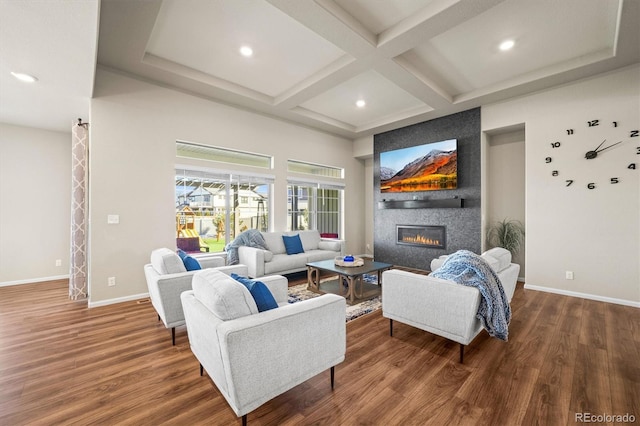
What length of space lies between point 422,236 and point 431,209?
2.00 ft

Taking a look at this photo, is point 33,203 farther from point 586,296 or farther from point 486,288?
point 586,296

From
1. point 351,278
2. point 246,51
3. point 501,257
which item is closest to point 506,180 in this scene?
point 501,257

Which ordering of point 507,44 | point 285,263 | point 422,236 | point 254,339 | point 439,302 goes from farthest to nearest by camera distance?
point 422,236 → point 285,263 → point 507,44 → point 439,302 → point 254,339

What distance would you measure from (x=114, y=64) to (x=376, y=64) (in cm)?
336

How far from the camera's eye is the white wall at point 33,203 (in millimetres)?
4590

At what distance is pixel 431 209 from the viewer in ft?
18.6

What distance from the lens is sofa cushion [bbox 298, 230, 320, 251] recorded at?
5.46 m

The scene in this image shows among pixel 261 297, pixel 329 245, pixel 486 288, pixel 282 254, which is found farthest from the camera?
pixel 329 245

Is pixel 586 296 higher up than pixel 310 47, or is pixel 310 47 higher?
pixel 310 47

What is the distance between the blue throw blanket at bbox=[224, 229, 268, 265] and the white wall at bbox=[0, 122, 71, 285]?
3.33 m

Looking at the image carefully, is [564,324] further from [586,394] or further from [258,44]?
[258,44]

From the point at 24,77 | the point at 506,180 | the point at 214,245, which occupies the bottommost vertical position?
the point at 214,245

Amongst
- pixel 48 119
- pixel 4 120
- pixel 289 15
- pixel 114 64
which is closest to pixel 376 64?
pixel 289 15

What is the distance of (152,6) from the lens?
2.46 meters
